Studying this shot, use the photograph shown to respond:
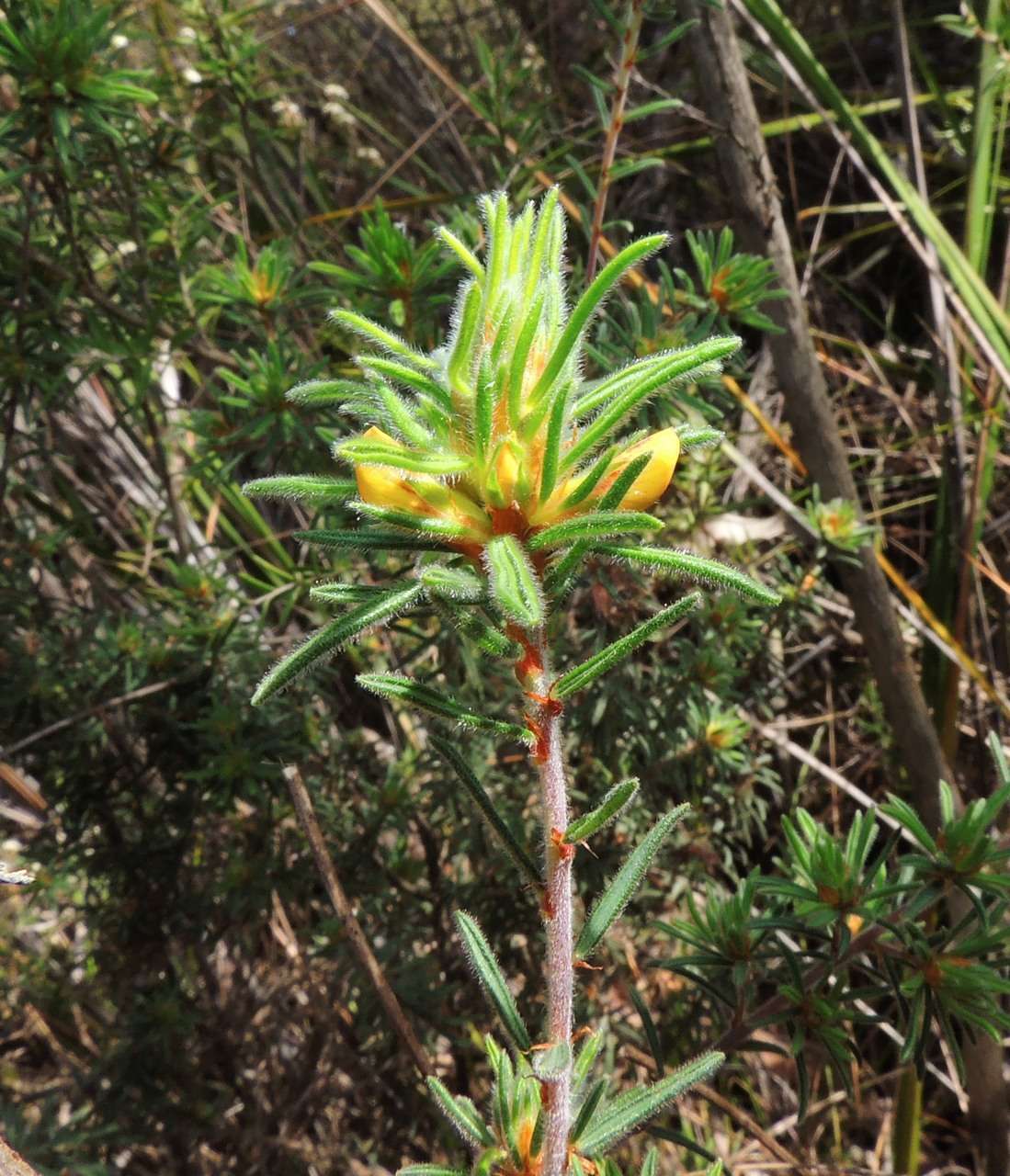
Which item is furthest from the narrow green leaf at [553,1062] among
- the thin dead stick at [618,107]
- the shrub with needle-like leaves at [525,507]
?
the thin dead stick at [618,107]

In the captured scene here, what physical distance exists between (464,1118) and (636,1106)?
0.12m

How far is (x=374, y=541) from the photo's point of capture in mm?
640

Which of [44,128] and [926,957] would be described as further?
[44,128]

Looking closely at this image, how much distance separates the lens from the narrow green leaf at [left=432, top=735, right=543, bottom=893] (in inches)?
25.3

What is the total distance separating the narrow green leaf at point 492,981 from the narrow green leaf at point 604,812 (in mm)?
122

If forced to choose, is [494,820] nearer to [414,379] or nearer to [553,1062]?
[553,1062]

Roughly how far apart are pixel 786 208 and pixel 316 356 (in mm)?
1449

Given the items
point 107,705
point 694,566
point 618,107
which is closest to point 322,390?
point 694,566

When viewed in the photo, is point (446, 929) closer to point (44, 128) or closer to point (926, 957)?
point (926, 957)

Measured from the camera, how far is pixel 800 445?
6.02 feet

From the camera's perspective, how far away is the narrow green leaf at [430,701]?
0.62 meters

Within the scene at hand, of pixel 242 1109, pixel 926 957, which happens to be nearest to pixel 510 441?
pixel 926 957

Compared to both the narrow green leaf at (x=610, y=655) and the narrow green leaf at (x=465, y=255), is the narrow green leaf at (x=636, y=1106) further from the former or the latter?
the narrow green leaf at (x=465, y=255)

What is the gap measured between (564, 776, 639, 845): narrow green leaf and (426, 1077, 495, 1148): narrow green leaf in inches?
8.8
